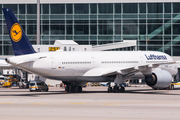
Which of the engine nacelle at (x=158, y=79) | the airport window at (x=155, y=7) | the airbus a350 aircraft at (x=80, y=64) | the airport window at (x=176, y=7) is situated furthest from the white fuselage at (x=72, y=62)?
the airport window at (x=176, y=7)

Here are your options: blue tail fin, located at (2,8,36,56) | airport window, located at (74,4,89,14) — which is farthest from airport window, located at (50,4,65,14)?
blue tail fin, located at (2,8,36,56)

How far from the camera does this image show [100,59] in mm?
41312

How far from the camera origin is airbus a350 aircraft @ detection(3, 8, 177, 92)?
37.2m

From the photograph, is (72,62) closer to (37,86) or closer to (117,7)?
(37,86)

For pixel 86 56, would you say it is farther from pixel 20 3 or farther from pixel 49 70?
pixel 20 3

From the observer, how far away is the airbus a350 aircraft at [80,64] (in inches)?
1463

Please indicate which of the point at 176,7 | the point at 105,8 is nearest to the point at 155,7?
the point at 176,7

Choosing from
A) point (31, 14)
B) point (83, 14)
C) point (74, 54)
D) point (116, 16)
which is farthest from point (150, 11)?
point (74, 54)

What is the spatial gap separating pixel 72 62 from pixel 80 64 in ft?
3.34

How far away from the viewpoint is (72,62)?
3938 cm

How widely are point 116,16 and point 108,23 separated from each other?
2302 millimetres

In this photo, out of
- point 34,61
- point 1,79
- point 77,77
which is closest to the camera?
point 34,61

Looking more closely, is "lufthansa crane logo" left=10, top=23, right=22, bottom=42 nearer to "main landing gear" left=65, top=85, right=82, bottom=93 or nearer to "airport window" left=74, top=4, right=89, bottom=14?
"main landing gear" left=65, top=85, right=82, bottom=93

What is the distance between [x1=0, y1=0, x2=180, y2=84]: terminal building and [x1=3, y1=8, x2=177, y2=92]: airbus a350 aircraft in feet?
106
